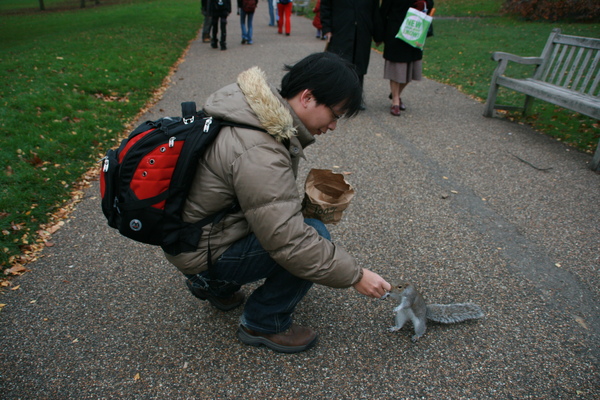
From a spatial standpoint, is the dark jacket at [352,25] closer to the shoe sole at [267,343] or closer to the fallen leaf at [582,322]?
the fallen leaf at [582,322]

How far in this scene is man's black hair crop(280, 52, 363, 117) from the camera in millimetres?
1678

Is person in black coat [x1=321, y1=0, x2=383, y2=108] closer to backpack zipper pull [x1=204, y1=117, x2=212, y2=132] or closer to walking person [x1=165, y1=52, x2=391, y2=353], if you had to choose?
walking person [x1=165, y1=52, x2=391, y2=353]

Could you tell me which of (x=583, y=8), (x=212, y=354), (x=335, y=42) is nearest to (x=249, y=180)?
(x=212, y=354)

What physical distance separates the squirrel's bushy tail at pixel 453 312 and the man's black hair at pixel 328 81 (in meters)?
1.25

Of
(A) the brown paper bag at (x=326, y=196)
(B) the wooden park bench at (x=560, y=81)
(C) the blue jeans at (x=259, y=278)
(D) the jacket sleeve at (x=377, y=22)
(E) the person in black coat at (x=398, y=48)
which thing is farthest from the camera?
(D) the jacket sleeve at (x=377, y=22)

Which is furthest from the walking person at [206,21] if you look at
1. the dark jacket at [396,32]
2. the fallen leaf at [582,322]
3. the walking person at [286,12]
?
the fallen leaf at [582,322]

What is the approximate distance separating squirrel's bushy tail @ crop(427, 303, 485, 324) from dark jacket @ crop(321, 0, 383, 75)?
393 cm

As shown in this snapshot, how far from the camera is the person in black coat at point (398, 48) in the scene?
5.29m

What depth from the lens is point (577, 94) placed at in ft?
15.4

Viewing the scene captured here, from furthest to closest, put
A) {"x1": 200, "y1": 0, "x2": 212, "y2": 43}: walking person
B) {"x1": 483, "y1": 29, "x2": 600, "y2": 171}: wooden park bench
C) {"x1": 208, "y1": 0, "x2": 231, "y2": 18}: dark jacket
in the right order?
{"x1": 200, "y1": 0, "x2": 212, "y2": 43}: walking person < {"x1": 208, "y1": 0, "x2": 231, "y2": 18}: dark jacket < {"x1": 483, "y1": 29, "x2": 600, "y2": 171}: wooden park bench

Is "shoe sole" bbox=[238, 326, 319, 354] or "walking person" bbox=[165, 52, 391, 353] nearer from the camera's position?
"walking person" bbox=[165, 52, 391, 353]

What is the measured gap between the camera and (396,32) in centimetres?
539

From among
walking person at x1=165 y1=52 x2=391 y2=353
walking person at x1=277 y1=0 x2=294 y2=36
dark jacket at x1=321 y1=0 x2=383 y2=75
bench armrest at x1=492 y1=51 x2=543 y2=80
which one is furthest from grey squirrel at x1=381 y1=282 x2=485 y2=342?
walking person at x1=277 y1=0 x2=294 y2=36

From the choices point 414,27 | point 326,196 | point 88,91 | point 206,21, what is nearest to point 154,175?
point 326,196
